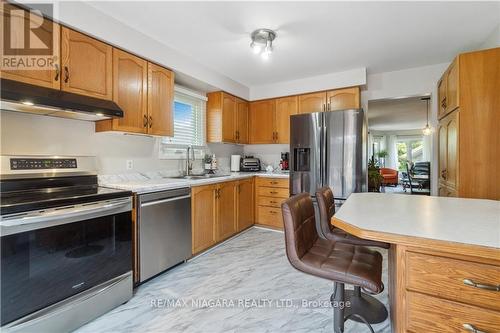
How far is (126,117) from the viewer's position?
7.34 feet

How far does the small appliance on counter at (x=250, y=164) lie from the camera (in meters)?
4.18

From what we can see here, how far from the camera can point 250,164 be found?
165 inches

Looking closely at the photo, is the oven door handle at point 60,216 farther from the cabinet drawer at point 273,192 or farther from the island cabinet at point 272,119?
the island cabinet at point 272,119

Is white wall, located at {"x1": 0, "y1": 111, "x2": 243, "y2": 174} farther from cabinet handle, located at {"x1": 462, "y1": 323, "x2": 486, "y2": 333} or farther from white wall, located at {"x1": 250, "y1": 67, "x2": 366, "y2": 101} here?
cabinet handle, located at {"x1": 462, "y1": 323, "x2": 486, "y2": 333}

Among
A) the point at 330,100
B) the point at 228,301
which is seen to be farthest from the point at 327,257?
the point at 330,100

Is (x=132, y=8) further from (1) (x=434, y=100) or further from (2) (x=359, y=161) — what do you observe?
(1) (x=434, y=100)

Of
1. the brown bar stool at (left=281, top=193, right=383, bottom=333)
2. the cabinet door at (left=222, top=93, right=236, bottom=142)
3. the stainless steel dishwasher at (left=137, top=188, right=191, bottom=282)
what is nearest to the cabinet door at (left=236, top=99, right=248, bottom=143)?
the cabinet door at (left=222, top=93, right=236, bottom=142)

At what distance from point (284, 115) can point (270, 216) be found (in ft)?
5.52

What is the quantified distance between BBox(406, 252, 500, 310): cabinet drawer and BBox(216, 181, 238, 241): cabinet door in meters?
2.30

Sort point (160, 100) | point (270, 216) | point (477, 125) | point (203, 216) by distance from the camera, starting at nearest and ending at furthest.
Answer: point (477, 125) < point (160, 100) < point (203, 216) < point (270, 216)

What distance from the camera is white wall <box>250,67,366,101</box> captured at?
3297mm

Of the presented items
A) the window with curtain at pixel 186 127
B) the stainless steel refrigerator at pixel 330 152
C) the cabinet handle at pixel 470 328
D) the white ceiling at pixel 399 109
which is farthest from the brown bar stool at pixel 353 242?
the white ceiling at pixel 399 109

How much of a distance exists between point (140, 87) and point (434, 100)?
3775mm

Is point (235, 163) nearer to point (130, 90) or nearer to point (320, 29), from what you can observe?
point (130, 90)
